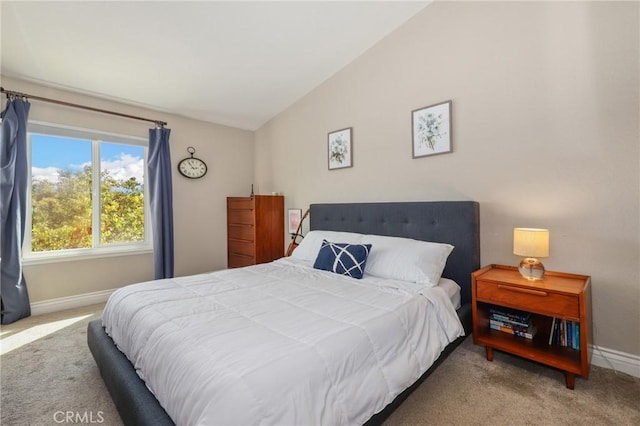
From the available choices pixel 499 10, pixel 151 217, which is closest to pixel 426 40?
pixel 499 10

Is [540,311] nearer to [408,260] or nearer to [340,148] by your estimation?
[408,260]

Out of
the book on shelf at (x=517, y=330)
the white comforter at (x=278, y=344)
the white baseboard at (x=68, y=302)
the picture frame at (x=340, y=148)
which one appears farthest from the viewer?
the picture frame at (x=340, y=148)

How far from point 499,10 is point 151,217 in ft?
13.6

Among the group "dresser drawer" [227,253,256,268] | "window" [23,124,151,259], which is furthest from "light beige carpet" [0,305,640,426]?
"dresser drawer" [227,253,256,268]

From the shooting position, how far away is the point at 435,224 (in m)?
2.50

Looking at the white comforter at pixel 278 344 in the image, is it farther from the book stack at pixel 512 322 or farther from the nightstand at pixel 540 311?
the book stack at pixel 512 322

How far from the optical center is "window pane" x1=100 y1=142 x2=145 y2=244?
3.43 m

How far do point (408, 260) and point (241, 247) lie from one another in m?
2.63

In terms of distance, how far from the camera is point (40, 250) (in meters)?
3.05

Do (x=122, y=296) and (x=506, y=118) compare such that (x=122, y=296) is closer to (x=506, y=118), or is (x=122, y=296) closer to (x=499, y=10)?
(x=506, y=118)

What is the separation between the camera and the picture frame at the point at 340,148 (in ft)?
10.7

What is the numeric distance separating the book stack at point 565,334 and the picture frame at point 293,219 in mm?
2792

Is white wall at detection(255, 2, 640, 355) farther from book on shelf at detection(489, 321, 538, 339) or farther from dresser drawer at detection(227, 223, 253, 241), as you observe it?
dresser drawer at detection(227, 223, 253, 241)

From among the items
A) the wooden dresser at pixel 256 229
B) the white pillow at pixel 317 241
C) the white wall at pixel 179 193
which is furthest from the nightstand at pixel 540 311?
the white wall at pixel 179 193
